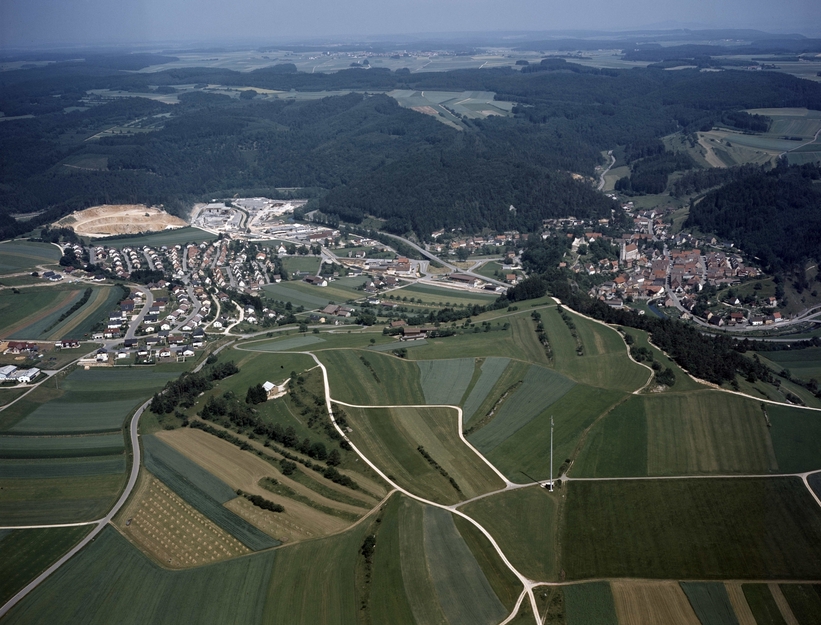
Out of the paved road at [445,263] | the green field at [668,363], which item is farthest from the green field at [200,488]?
the paved road at [445,263]

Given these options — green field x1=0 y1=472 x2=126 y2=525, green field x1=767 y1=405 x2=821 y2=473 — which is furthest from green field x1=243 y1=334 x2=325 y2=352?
green field x1=767 y1=405 x2=821 y2=473

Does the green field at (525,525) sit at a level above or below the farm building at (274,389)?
above

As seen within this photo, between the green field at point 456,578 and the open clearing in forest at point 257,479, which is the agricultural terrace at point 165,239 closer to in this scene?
the open clearing in forest at point 257,479

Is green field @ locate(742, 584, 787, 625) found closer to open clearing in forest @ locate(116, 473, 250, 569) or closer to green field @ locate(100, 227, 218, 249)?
open clearing in forest @ locate(116, 473, 250, 569)

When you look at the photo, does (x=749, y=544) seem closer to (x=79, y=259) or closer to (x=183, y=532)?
(x=183, y=532)

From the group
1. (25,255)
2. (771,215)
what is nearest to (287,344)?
(25,255)

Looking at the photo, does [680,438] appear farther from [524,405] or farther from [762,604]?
[762,604]
